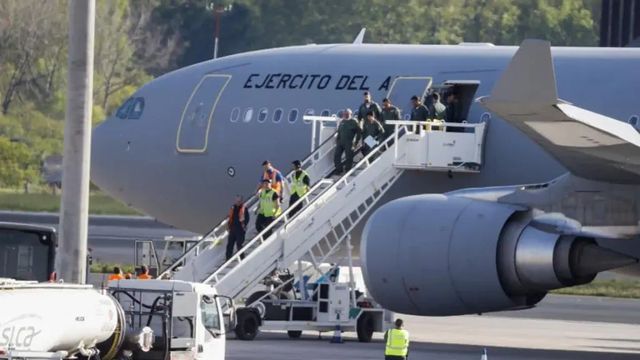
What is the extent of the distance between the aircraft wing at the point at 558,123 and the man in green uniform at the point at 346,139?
5.24 m

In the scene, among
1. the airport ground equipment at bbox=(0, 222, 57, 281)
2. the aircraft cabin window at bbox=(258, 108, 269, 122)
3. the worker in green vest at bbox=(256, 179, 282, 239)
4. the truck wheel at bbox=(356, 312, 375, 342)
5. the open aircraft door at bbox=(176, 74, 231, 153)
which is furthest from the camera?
the open aircraft door at bbox=(176, 74, 231, 153)

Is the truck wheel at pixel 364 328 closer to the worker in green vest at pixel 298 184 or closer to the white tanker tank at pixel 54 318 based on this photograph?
the worker in green vest at pixel 298 184

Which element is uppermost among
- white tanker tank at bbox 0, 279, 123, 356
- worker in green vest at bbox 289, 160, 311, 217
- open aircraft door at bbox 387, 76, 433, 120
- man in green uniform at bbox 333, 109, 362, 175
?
open aircraft door at bbox 387, 76, 433, 120

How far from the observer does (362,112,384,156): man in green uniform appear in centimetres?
2917

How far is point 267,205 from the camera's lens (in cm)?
2906

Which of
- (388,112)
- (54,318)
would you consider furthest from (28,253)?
(388,112)

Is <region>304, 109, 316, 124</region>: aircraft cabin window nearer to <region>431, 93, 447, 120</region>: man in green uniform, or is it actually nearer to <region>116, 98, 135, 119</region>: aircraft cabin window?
<region>431, 93, 447, 120</region>: man in green uniform

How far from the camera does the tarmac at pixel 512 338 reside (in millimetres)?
26641

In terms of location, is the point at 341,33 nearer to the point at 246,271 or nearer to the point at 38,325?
the point at 246,271

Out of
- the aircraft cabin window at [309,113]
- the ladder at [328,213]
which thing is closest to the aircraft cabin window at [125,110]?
the aircraft cabin window at [309,113]

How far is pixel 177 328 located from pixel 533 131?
5042 mm

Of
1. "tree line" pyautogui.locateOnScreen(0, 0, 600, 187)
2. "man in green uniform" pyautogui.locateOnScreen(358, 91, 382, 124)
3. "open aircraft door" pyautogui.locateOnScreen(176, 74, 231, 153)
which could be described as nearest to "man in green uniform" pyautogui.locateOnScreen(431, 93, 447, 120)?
"man in green uniform" pyautogui.locateOnScreen(358, 91, 382, 124)

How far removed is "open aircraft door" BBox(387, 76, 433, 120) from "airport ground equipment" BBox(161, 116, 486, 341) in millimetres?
561

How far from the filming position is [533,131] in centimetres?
2267
